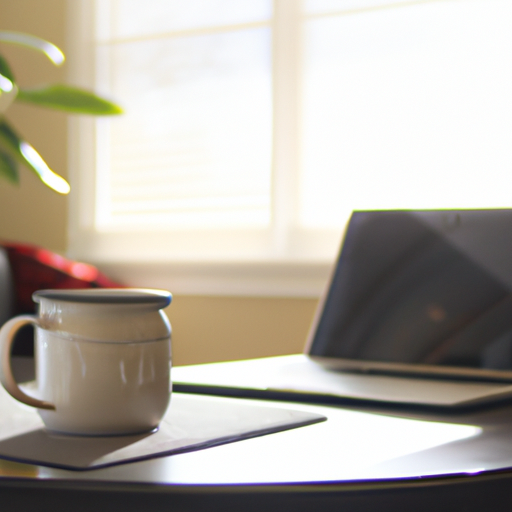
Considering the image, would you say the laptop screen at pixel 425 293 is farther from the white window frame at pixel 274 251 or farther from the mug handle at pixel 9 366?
the white window frame at pixel 274 251

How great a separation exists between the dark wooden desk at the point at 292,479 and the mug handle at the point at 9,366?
89 mm

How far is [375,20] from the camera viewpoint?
2.14 meters

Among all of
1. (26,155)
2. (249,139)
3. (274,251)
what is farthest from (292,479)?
(249,139)

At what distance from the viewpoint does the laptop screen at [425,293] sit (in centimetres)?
83

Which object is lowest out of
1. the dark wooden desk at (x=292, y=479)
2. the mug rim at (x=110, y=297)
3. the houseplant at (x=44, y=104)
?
the dark wooden desk at (x=292, y=479)

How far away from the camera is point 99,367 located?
1.69 ft

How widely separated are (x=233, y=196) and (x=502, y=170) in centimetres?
85

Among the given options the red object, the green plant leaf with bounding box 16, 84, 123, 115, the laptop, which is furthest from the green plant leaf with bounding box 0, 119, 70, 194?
the laptop

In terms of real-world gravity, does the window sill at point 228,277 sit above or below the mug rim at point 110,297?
below

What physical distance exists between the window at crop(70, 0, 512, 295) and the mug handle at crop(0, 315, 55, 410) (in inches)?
63.2

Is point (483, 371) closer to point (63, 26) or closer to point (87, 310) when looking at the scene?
point (87, 310)

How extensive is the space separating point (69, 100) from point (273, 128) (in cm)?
68

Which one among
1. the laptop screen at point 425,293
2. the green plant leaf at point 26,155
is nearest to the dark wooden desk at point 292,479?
the laptop screen at point 425,293

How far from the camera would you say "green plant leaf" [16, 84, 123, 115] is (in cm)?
182
